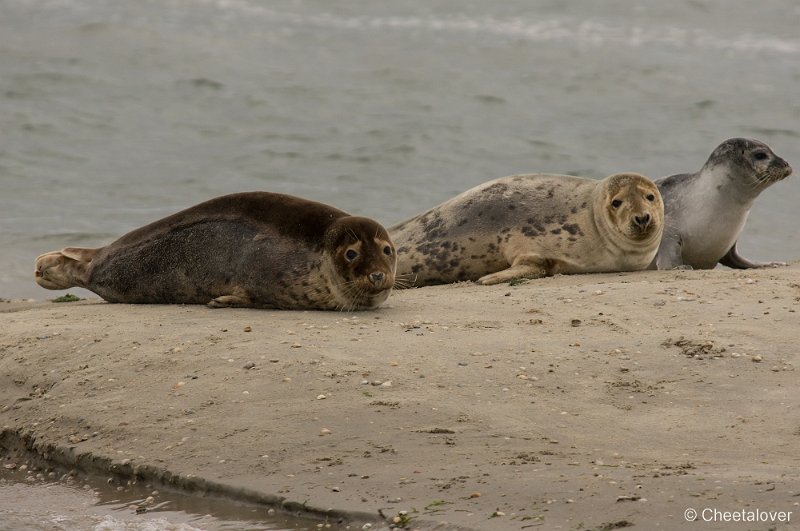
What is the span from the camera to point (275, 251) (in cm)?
632

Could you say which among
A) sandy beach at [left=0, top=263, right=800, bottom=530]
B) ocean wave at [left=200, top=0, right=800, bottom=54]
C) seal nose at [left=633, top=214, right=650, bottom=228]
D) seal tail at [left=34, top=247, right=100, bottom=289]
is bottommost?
sandy beach at [left=0, top=263, right=800, bottom=530]

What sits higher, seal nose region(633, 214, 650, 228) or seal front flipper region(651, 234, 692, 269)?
seal nose region(633, 214, 650, 228)

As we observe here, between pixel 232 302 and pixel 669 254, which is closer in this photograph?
pixel 232 302

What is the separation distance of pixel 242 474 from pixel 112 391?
3.17 ft

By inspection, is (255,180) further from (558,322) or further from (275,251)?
(558,322)

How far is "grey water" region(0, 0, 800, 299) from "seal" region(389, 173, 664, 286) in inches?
108

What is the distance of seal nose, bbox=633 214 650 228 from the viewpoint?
736cm

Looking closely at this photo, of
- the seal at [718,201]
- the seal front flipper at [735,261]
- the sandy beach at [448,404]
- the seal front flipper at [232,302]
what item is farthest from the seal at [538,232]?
the seal front flipper at [232,302]

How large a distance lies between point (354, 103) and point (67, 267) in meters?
10.2

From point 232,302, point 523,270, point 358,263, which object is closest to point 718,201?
point 523,270

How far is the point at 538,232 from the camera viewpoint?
7.58m

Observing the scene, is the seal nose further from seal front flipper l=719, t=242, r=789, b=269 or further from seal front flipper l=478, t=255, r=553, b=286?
seal front flipper l=719, t=242, r=789, b=269

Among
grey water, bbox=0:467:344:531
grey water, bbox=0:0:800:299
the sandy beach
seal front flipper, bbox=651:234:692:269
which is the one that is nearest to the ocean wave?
grey water, bbox=0:0:800:299

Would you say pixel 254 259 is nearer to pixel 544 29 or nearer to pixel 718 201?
pixel 718 201
